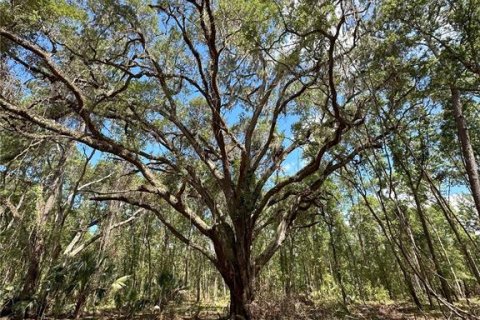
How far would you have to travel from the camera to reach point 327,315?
7.52 m

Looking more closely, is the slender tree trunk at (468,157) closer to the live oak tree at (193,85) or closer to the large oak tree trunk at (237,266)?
the live oak tree at (193,85)

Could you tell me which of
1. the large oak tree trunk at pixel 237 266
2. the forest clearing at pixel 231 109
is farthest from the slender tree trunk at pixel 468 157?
the large oak tree trunk at pixel 237 266

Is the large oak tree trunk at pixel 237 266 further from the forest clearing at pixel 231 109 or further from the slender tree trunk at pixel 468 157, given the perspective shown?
the slender tree trunk at pixel 468 157

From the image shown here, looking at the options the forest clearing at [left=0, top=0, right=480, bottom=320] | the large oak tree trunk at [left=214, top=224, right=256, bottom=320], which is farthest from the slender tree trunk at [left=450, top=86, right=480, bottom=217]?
the large oak tree trunk at [left=214, top=224, right=256, bottom=320]

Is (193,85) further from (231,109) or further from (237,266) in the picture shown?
(237,266)

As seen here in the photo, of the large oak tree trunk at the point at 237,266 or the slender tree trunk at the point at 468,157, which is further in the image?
the large oak tree trunk at the point at 237,266

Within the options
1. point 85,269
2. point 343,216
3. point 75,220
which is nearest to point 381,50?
point 85,269

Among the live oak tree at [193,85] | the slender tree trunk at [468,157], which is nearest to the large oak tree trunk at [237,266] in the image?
the live oak tree at [193,85]

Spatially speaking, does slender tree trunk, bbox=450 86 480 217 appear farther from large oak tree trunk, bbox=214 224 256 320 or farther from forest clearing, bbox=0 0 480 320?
large oak tree trunk, bbox=214 224 256 320

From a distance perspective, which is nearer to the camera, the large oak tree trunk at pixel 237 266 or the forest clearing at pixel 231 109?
the forest clearing at pixel 231 109

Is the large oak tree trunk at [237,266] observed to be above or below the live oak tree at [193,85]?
below

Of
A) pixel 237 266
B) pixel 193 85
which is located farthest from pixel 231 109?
pixel 237 266

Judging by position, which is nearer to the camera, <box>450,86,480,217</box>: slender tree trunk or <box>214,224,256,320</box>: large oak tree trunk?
<box>450,86,480,217</box>: slender tree trunk

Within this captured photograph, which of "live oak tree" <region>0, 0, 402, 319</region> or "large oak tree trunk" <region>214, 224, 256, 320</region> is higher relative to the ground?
"live oak tree" <region>0, 0, 402, 319</region>
